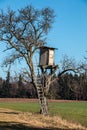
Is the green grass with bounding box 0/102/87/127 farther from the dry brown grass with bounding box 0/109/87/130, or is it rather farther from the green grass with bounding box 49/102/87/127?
the dry brown grass with bounding box 0/109/87/130

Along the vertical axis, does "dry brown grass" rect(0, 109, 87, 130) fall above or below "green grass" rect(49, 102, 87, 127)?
below

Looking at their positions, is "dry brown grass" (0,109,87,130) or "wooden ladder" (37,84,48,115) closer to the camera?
"dry brown grass" (0,109,87,130)

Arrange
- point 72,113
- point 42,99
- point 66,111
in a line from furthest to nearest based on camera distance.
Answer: point 66,111, point 72,113, point 42,99

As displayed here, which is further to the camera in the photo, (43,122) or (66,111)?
(66,111)

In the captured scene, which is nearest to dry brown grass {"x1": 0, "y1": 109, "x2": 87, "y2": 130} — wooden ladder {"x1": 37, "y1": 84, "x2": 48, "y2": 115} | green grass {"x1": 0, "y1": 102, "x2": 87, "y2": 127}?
green grass {"x1": 0, "y1": 102, "x2": 87, "y2": 127}

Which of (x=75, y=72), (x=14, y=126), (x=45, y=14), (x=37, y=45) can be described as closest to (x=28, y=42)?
(x=37, y=45)

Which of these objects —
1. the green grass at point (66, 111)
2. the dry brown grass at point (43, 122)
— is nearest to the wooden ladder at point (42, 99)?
the green grass at point (66, 111)

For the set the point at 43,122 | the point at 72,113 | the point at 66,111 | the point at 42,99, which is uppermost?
the point at 42,99

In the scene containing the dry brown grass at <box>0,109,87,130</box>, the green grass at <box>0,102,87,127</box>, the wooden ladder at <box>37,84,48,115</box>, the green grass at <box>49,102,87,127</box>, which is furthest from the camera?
the green grass at <box>0,102,87,127</box>

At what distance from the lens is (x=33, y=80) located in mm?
28562

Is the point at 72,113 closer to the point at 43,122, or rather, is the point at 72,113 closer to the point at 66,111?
the point at 66,111

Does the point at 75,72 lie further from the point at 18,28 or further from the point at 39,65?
the point at 18,28

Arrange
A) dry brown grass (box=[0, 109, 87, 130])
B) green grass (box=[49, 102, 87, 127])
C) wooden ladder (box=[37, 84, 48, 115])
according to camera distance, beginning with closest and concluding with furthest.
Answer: dry brown grass (box=[0, 109, 87, 130]) → green grass (box=[49, 102, 87, 127]) → wooden ladder (box=[37, 84, 48, 115])

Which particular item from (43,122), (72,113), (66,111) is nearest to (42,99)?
(43,122)
